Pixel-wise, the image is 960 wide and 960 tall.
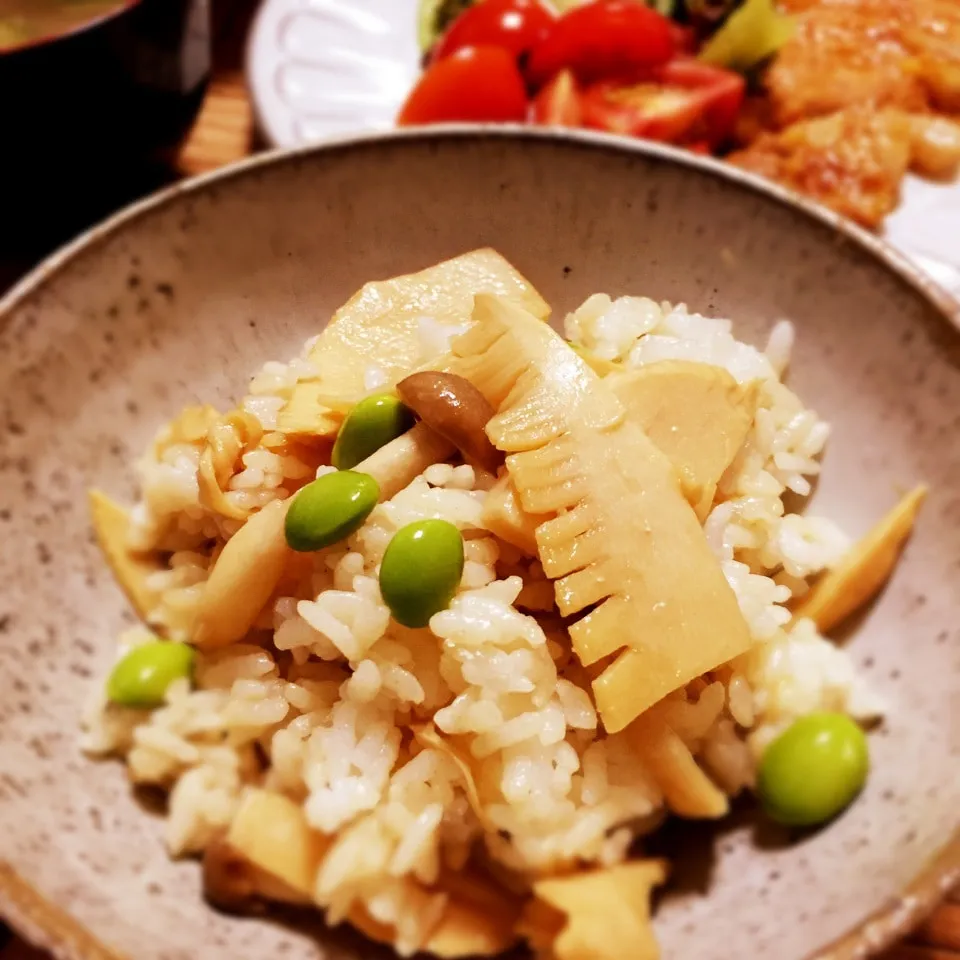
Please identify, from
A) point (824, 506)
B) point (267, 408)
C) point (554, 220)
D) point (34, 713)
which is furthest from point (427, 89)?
point (34, 713)

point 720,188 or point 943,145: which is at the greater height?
point 720,188

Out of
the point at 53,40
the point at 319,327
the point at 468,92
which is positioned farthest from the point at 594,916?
the point at 468,92

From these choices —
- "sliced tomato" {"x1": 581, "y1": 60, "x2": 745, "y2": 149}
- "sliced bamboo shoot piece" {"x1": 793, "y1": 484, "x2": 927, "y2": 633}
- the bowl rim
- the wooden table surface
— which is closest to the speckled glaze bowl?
"sliced bamboo shoot piece" {"x1": 793, "y1": 484, "x2": 927, "y2": 633}

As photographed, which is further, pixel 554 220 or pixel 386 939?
pixel 554 220

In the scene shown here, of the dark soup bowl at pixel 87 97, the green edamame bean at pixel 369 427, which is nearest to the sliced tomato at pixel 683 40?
the dark soup bowl at pixel 87 97

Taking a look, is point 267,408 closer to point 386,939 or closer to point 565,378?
point 565,378
